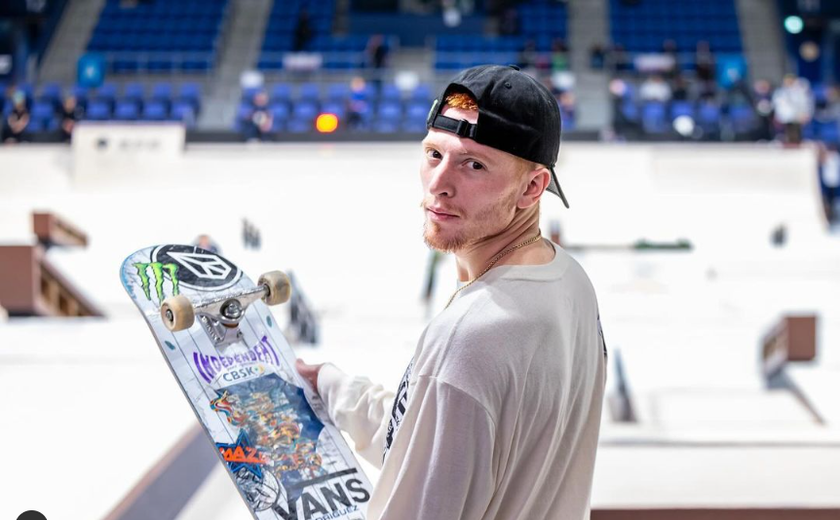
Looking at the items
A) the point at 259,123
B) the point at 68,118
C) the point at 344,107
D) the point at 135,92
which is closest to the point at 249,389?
the point at 259,123

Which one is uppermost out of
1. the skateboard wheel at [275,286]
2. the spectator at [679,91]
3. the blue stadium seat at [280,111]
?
the skateboard wheel at [275,286]

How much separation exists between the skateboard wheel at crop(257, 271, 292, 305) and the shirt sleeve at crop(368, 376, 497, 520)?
0.71m

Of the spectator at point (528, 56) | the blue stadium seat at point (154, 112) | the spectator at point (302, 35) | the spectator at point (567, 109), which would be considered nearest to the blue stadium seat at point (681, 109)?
the spectator at point (567, 109)

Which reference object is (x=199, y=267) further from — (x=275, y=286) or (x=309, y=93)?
(x=309, y=93)

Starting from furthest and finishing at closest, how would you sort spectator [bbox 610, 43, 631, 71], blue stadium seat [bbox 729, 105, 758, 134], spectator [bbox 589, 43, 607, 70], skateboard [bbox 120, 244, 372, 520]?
spectator [bbox 589, 43, 607, 70]
spectator [bbox 610, 43, 631, 71]
blue stadium seat [bbox 729, 105, 758, 134]
skateboard [bbox 120, 244, 372, 520]

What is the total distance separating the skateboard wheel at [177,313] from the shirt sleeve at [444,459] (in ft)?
1.80

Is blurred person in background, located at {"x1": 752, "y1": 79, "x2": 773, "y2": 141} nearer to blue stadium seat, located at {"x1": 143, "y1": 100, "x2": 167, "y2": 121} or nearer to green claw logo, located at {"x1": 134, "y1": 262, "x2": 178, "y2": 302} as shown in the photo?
blue stadium seat, located at {"x1": 143, "y1": 100, "x2": 167, "y2": 121}

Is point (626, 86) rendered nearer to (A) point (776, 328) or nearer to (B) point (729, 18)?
(B) point (729, 18)

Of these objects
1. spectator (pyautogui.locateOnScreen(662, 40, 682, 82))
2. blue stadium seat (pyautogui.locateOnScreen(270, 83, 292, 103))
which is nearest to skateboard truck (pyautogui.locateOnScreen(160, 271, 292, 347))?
blue stadium seat (pyautogui.locateOnScreen(270, 83, 292, 103))

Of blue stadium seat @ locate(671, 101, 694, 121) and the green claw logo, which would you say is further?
blue stadium seat @ locate(671, 101, 694, 121)

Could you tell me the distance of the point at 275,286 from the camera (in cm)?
180

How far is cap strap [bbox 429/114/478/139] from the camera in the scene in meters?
1.23

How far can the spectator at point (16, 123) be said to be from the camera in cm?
1248

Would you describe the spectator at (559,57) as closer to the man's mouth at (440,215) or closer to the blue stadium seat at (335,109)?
the blue stadium seat at (335,109)
